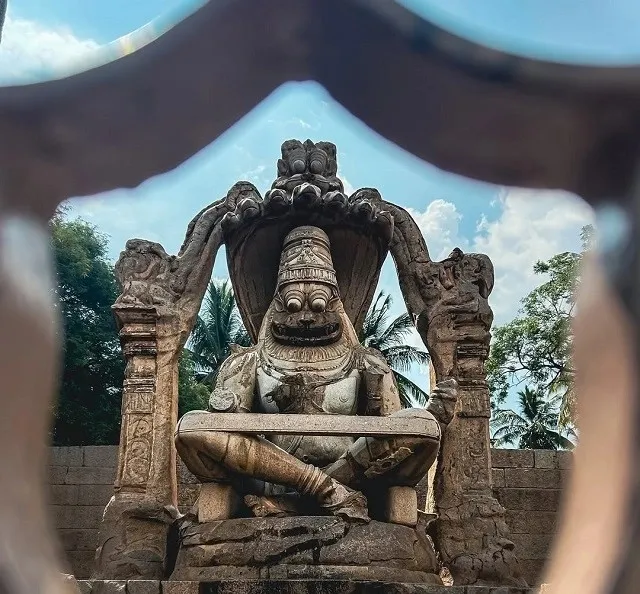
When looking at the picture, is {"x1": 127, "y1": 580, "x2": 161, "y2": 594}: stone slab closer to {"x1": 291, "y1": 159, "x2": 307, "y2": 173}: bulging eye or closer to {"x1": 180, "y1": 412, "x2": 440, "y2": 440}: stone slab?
{"x1": 180, "y1": 412, "x2": 440, "y2": 440}: stone slab

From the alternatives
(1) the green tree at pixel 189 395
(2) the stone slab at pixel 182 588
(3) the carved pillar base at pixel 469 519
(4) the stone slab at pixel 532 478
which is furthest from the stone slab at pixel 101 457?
(1) the green tree at pixel 189 395

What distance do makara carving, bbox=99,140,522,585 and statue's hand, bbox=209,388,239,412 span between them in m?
0.01

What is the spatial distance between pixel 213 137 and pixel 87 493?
7.45 metres

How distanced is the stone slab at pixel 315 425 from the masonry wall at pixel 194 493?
11.5 ft

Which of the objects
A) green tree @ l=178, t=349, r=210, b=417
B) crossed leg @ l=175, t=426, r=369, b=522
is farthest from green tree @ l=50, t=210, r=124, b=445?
crossed leg @ l=175, t=426, r=369, b=522

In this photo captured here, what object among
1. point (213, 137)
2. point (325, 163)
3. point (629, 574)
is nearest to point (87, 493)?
point (325, 163)

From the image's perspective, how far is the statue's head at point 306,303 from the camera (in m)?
6.19

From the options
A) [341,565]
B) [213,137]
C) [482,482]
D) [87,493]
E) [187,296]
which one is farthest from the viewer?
[87,493]

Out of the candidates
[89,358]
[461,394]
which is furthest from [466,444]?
[89,358]

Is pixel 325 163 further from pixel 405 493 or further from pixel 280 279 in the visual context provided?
pixel 405 493

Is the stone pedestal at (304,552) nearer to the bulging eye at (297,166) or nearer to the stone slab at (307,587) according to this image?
the stone slab at (307,587)

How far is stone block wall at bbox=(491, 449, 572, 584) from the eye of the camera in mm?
8477

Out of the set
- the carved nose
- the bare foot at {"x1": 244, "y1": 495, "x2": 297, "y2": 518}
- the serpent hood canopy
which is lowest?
the bare foot at {"x1": 244, "y1": 495, "x2": 297, "y2": 518}

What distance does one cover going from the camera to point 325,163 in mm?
7059
